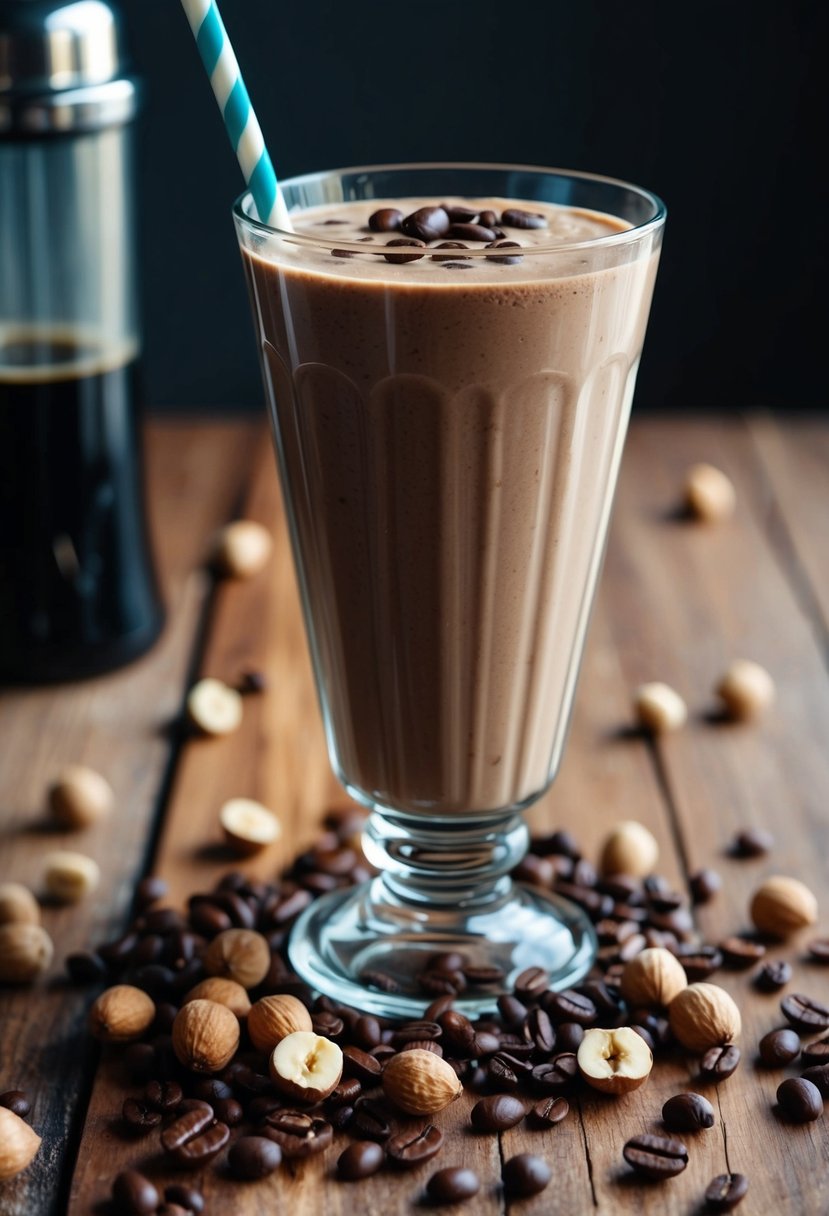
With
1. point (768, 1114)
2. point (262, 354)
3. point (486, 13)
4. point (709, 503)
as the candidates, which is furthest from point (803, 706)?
point (486, 13)

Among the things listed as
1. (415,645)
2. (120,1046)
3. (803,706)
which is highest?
(415,645)

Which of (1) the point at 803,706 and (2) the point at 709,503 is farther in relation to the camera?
(2) the point at 709,503

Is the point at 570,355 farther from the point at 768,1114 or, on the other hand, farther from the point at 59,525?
the point at 59,525

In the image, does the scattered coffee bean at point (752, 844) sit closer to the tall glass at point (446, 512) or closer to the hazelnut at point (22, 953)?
the tall glass at point (446, 512)

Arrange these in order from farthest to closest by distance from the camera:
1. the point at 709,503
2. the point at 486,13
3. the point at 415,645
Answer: the point at 486,13, the point at 709,503, the point at 415,645

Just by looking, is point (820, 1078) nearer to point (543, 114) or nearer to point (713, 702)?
point (713, 702)

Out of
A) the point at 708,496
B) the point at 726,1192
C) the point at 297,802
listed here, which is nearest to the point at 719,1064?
the point at 726,1192

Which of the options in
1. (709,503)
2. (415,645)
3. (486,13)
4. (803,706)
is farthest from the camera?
(486,13)

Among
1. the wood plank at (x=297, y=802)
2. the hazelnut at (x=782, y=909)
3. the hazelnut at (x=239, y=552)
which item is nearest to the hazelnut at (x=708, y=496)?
the wood plank at (x=297, y=802)
